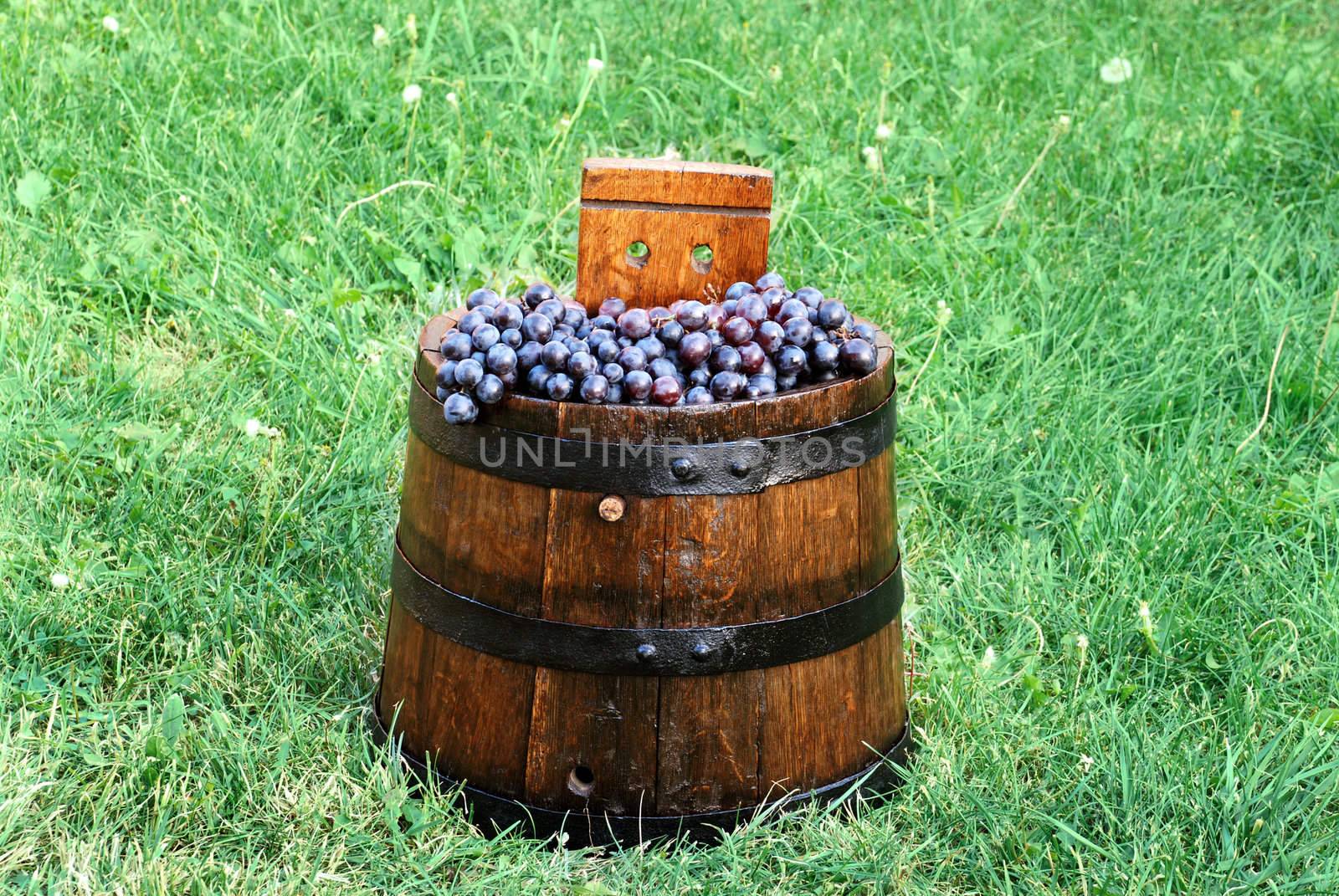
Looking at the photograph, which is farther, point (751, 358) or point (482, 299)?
point (482, 299)

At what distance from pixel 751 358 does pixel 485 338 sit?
0.47 metres

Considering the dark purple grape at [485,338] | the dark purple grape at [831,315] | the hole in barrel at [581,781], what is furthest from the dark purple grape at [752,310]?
the hole in barrel at [581,781]

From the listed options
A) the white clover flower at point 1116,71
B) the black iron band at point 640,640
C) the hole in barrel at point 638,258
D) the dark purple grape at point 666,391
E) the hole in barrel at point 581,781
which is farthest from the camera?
the white clover flower at point 1116,71

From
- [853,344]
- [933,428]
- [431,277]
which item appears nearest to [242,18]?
[431,277]

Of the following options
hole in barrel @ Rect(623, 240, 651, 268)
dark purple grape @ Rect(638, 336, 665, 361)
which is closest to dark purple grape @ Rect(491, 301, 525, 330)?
dark purple grape @ Rect(638, 336, 665, 361)

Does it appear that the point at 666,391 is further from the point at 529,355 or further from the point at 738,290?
the point at 738,290

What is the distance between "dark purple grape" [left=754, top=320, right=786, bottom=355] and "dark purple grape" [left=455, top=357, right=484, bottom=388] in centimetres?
50

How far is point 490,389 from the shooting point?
2303mm

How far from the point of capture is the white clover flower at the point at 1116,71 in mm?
5188

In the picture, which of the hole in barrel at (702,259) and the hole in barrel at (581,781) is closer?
the hole in barrel at (581,781)

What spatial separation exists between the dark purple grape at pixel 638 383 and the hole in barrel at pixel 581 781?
0.71m

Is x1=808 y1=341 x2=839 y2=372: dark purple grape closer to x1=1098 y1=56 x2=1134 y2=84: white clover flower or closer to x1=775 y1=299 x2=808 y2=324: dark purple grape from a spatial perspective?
x1=775 y1=299 x2=808 y2=324: dark purple grape

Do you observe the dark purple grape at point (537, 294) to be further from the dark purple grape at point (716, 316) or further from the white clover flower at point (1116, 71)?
the white clover flower at point (1116, 71)

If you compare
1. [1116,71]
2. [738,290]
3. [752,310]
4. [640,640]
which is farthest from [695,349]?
[1116,71]
